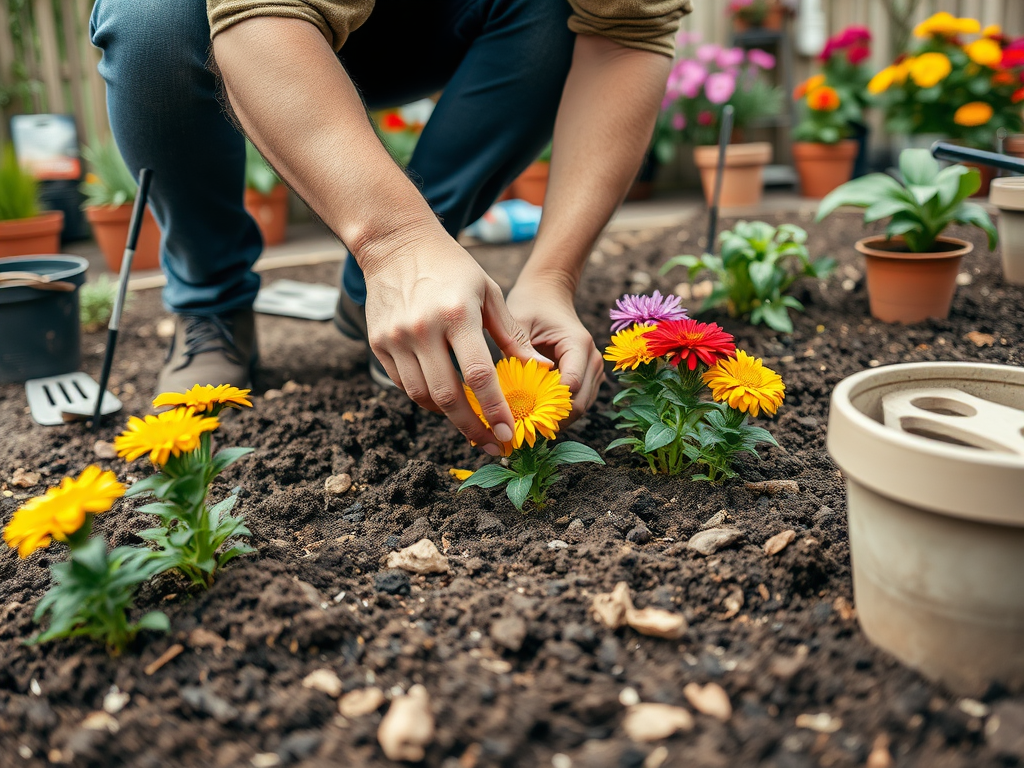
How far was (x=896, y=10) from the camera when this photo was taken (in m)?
4.68

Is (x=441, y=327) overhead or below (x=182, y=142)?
below

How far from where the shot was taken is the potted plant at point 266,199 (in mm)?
3555

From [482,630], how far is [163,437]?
0.43 m

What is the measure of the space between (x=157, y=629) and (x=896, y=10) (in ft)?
17.2

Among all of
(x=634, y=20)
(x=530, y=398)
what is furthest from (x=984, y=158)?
(x=530, y=398)

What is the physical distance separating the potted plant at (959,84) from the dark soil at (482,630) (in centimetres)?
275

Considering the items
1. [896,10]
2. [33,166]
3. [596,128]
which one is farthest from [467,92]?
[896,10]

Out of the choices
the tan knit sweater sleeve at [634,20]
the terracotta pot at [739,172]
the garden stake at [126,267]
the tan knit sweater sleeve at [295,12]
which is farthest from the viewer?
the terracotta pot at [739,172]

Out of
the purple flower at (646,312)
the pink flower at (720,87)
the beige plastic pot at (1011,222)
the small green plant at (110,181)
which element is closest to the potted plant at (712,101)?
the pink flower at (720,87)

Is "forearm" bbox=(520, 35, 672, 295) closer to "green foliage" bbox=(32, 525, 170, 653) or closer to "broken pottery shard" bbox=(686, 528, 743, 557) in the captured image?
"broken pottery shard" bbox=(686, 528, 743, 557)

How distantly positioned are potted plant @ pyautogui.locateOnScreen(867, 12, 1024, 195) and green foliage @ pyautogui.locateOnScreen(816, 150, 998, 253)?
1.81 meters

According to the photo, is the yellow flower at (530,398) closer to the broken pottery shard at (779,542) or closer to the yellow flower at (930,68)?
the broken pottery shard at (779,542)

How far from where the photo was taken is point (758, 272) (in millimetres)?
1883

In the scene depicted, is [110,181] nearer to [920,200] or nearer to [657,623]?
[920,200]
